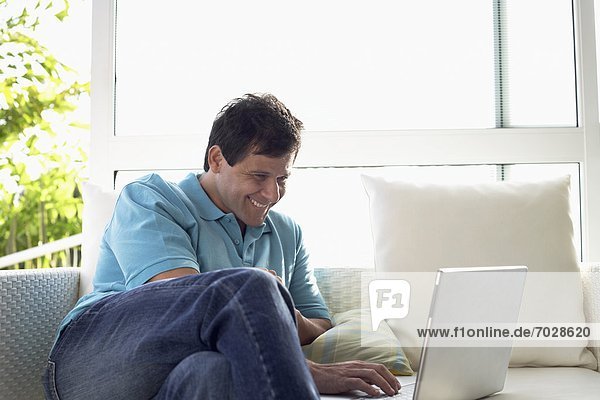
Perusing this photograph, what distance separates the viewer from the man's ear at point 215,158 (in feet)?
5.82

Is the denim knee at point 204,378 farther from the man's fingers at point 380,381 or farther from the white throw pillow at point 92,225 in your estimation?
the white throw pillow at point 92,225

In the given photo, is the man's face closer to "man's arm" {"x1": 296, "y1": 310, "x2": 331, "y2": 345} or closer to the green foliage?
"man's arm" {"x1": 296, "y1": 310, "x2": 331, "y2": 345}

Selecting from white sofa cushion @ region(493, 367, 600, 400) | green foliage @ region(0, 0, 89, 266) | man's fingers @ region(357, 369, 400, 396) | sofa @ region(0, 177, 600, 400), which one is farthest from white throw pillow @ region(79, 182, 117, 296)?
green foliage @ region(0, 0, 89, 266)

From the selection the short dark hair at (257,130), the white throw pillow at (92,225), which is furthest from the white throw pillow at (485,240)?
the white throw pillow at (92,225)

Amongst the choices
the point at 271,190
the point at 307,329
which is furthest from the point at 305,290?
the point at 271,190

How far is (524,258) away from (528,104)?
71 centimetres

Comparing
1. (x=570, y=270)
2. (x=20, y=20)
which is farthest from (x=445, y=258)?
(x=20, y=20)

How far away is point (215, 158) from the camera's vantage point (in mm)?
1784

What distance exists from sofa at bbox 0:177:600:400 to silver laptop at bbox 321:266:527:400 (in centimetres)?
34

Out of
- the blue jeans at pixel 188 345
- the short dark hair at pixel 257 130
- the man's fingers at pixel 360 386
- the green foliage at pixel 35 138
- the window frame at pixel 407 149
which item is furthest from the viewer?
the green foliage at pixel 35 138

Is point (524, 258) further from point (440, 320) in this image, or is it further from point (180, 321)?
point (180, 321)

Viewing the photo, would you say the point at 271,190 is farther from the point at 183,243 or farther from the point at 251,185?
the point at 183,243

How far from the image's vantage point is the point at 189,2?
8.08 feet

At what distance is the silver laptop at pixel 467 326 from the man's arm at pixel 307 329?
11.2 inches
